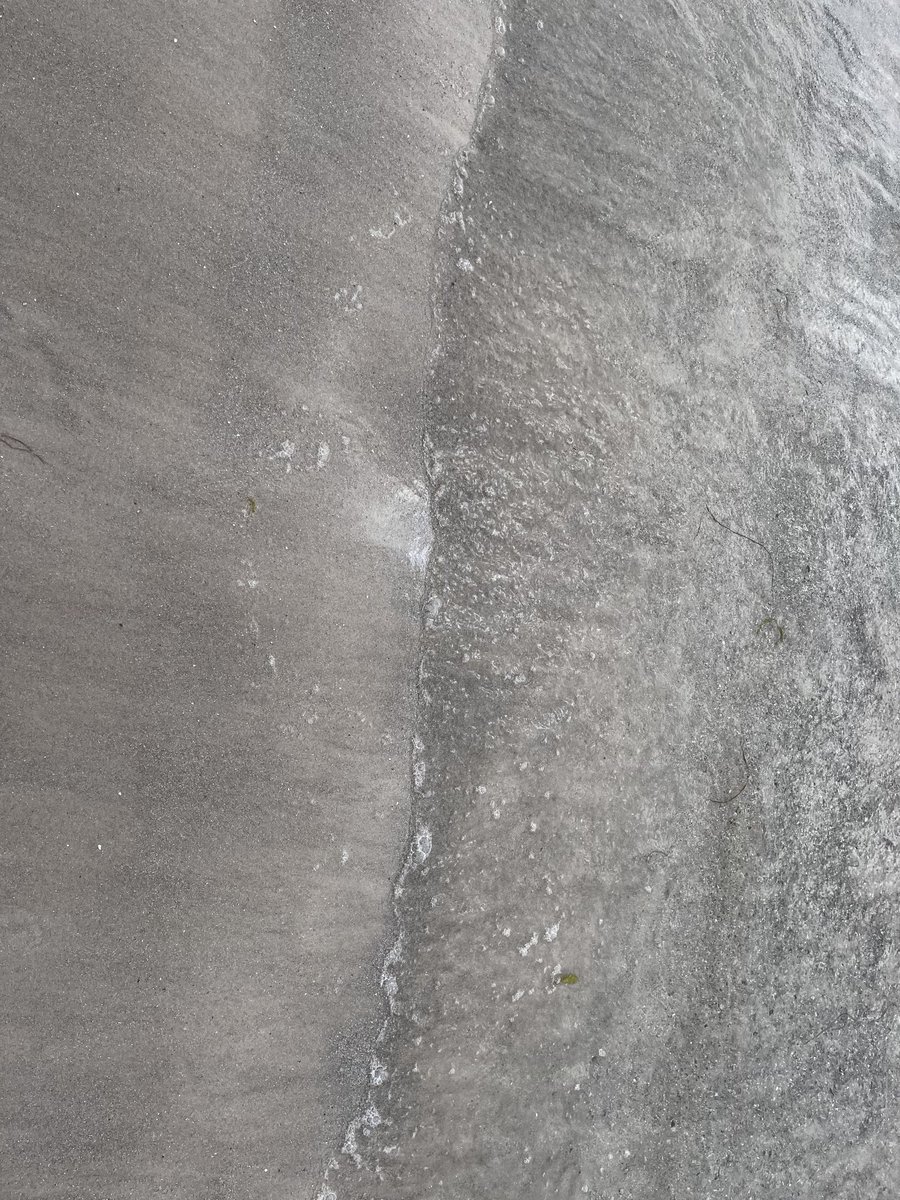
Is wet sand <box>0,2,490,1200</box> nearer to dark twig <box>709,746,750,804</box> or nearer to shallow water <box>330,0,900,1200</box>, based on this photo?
shallow water <box>330,0,900,1200</box>

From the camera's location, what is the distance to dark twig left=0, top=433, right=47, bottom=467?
3.17m

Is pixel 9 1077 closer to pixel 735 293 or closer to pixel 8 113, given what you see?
pixel 8 113

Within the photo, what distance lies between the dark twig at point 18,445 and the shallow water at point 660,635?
4.67 feet

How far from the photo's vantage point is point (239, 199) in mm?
3459

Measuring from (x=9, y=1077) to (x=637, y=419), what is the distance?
3438 millimetres

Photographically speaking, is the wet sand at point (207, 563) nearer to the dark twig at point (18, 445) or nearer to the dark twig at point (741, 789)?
the dark twig at point (18, 445)

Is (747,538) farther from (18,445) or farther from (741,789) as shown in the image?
(18,445)

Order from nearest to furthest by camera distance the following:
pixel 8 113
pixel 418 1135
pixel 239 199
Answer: pixel 8 113, pixel 239 199, pixel 418 1135

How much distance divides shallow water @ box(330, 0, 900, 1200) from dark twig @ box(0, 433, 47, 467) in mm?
1423

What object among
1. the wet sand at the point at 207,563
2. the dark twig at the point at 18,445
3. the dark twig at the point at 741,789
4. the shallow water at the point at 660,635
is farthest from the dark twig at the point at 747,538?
the dark twig at the point at 18,445

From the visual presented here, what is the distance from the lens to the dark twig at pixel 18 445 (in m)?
3.17

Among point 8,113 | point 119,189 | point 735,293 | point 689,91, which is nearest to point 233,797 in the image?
point 119,189

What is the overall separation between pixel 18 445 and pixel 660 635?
8.64 ft

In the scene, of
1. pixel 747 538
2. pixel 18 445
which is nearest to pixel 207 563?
pixel 18 445
